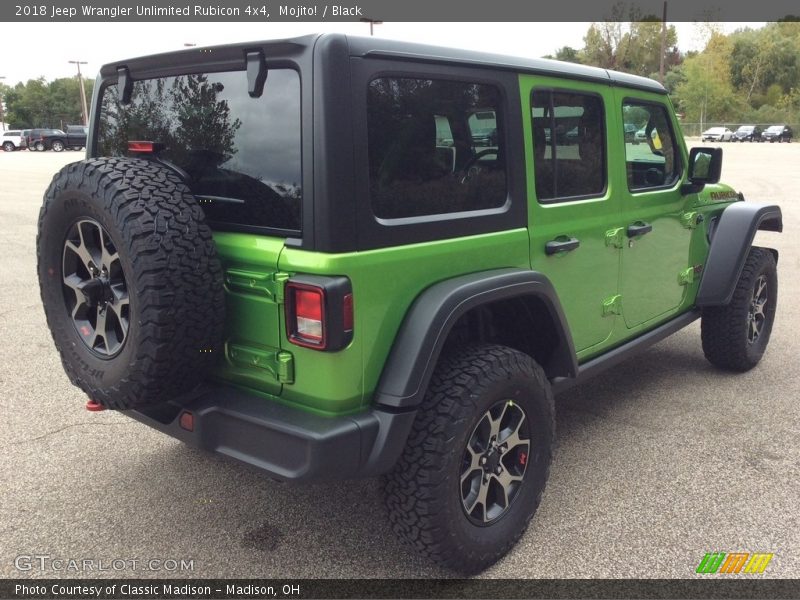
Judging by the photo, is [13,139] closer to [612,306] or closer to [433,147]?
[612,306]

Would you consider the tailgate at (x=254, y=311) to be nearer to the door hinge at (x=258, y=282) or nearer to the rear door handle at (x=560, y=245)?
the door hinge at (x=258, y=282)

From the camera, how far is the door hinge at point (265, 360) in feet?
7.70

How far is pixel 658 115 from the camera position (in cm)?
404

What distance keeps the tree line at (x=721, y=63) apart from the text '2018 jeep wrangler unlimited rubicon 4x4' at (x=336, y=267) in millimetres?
70096

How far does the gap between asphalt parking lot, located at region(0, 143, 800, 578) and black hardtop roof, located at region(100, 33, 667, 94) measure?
1551 mm

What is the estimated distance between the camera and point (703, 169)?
4133 mm

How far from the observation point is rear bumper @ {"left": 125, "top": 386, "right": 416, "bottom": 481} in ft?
7.22

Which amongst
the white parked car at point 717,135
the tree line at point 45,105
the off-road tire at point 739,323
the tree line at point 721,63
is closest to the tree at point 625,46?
the tree line at point 721,63

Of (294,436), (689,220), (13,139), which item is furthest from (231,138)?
(13,139)

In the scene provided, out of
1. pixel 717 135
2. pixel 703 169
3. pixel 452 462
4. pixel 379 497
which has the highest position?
pixel 717 135

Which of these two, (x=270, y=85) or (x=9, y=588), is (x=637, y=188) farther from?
(x=9, y=588)

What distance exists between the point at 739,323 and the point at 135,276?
3772 millimetres

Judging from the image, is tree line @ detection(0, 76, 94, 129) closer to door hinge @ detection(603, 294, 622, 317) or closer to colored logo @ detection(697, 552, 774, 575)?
door hinge @ detection(603, 294, 622, 317)

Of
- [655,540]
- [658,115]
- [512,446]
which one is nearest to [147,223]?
[512,446]
